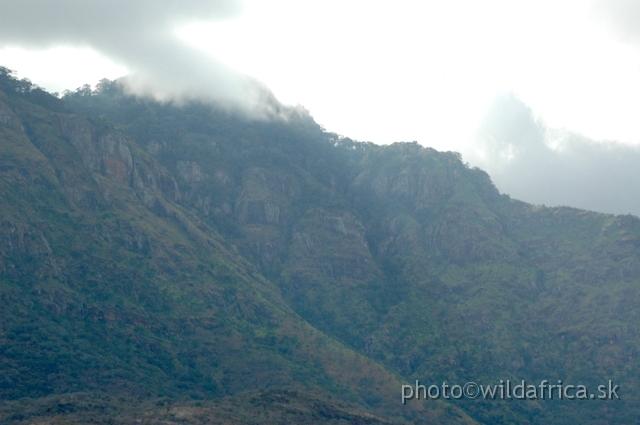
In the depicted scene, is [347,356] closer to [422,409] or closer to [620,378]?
[422,409]

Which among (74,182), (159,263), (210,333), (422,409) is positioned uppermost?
(74,182)

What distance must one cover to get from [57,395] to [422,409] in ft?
240

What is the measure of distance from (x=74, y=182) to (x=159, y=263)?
2689cm

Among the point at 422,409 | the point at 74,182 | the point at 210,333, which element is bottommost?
the point at 422,409

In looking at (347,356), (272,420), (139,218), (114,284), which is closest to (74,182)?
(139,218)

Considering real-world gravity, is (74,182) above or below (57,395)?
above

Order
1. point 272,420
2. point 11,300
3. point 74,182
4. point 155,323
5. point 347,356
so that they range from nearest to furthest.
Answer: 1. point 272,420
2. point 11,300
3. point 155,323
4. point 347,356
5. point 74,182

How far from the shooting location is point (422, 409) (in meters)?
175

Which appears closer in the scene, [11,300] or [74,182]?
[11,300]

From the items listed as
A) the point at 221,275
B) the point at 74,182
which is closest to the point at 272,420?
the point at 221,275

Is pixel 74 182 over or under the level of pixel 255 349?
over

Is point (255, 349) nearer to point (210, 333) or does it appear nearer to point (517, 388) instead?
point (210, 333)

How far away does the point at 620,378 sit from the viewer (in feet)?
637

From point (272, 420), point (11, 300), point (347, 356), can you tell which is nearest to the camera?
point (272, 420)
